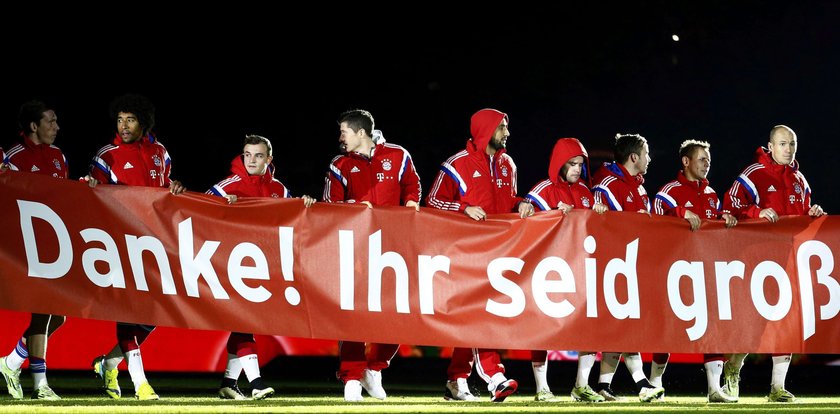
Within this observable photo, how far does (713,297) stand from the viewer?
8578mm

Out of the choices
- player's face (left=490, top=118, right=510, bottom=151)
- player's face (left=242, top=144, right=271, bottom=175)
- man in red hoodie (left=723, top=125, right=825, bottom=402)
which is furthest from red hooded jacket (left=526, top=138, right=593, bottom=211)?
player's face (left=242, top=144, right=271, bottom=175)

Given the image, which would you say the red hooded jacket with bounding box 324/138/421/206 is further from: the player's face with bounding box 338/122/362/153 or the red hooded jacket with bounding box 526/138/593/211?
the red hooded jacket with bounding box 526/138/593/211

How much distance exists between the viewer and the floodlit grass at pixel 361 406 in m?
7.12

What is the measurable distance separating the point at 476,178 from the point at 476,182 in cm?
3

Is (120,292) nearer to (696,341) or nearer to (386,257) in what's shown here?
(386,257)

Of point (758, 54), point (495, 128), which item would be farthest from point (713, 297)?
point (758, 54)

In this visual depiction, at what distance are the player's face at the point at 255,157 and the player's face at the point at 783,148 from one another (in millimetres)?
4061

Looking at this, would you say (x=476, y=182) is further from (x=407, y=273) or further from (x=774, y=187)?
(x=774, y=187)

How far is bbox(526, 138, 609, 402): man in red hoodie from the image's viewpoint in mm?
8930

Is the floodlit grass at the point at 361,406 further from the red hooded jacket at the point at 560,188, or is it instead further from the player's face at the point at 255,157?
the player's face at the point at 255,157

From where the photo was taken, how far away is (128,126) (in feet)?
28.4

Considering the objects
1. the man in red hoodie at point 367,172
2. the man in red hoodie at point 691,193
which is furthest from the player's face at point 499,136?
the man in red hoodie at point 691,193

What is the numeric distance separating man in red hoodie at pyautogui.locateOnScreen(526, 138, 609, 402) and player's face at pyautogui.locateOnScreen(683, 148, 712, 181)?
932 millimetres

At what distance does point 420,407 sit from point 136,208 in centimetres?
233
